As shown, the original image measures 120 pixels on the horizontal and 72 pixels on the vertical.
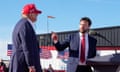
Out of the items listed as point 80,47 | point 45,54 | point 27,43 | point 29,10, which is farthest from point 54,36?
point 45,54

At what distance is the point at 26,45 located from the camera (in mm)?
6684

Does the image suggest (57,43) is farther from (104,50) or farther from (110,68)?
(104,50)

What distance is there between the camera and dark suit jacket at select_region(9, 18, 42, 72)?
666 cm

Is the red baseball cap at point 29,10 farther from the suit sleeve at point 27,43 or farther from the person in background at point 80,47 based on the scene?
the person in background at point 80,47

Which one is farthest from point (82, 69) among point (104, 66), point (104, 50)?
point (104, 50)

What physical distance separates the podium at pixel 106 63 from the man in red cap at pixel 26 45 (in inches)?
34.0

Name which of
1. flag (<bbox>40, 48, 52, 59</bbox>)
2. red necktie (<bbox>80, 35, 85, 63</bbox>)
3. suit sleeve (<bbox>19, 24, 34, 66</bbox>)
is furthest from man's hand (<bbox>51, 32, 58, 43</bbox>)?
flag (<bbox>40, 48, 52, 59</bbox>)

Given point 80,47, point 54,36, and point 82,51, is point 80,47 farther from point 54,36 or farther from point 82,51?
point 54,36

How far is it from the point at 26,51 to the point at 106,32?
29.0 m

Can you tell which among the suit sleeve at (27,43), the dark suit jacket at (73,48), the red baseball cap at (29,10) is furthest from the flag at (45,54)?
the suit sleeve at (27,43)

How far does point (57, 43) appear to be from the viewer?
7.83 m

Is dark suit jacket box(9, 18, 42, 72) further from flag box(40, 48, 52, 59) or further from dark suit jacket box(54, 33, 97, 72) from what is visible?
flag box(40, 48, 52, 59)

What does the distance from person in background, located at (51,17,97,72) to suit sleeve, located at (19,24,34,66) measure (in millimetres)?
947

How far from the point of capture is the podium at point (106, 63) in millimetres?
6531
